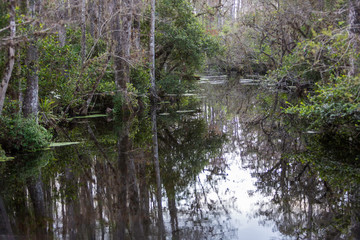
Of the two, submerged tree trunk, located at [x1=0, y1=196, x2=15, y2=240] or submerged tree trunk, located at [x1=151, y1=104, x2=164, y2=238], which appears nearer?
submerged tree trunk, located at [x1=0, y1=196, x2=15, y2=240]

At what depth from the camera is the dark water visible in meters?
5.20

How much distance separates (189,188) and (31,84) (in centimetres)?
568

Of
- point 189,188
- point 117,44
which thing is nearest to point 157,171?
point 189,188

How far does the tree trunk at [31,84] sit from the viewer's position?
9.69 metres

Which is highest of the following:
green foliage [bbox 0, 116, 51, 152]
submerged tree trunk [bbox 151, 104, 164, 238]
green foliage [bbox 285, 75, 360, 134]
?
green foliage [bbox 285, 75, 360, 134]

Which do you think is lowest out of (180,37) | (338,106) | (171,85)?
(338,106)

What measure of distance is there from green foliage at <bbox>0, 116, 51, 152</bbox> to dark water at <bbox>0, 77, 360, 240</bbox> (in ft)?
1.22

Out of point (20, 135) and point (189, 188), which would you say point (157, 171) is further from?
point (20, 135)

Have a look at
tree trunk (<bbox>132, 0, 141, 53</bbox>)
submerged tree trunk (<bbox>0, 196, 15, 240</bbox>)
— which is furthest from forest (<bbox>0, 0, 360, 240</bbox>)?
tree trunk (<bbox>132, 0, 141, 53</bbox>)

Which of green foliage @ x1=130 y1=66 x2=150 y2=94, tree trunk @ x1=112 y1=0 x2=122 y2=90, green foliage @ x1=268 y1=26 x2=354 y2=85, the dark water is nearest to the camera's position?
the dark water

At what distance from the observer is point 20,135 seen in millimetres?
9312

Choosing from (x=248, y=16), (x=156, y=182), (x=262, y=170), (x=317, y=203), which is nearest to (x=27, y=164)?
(x=156, y=182)

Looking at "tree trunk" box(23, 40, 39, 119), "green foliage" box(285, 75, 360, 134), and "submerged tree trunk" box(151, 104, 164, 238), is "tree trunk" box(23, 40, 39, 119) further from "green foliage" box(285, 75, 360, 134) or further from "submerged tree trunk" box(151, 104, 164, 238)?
"green foliage" box(285, 75, 360, 134)

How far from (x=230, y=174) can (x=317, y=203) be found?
2.36 meters
